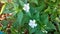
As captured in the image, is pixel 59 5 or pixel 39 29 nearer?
pixel 39 29

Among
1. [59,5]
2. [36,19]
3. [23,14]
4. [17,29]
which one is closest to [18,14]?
[23,14]

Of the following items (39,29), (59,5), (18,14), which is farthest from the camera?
(59,5)

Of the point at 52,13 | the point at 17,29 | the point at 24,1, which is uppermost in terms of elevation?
the point at 24,1

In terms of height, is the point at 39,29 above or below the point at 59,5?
below

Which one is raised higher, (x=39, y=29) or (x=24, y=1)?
(x=24, y=1)

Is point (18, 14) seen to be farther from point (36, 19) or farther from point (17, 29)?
point (17, 29)

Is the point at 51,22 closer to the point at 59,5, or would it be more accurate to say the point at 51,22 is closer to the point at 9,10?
the point at 59,5

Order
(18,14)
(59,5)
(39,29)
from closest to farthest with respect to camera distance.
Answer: (18,14)
(39,29)
(59,5)

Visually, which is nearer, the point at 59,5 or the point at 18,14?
the point at 18,14

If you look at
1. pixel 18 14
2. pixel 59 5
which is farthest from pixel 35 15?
pixel 59 5
